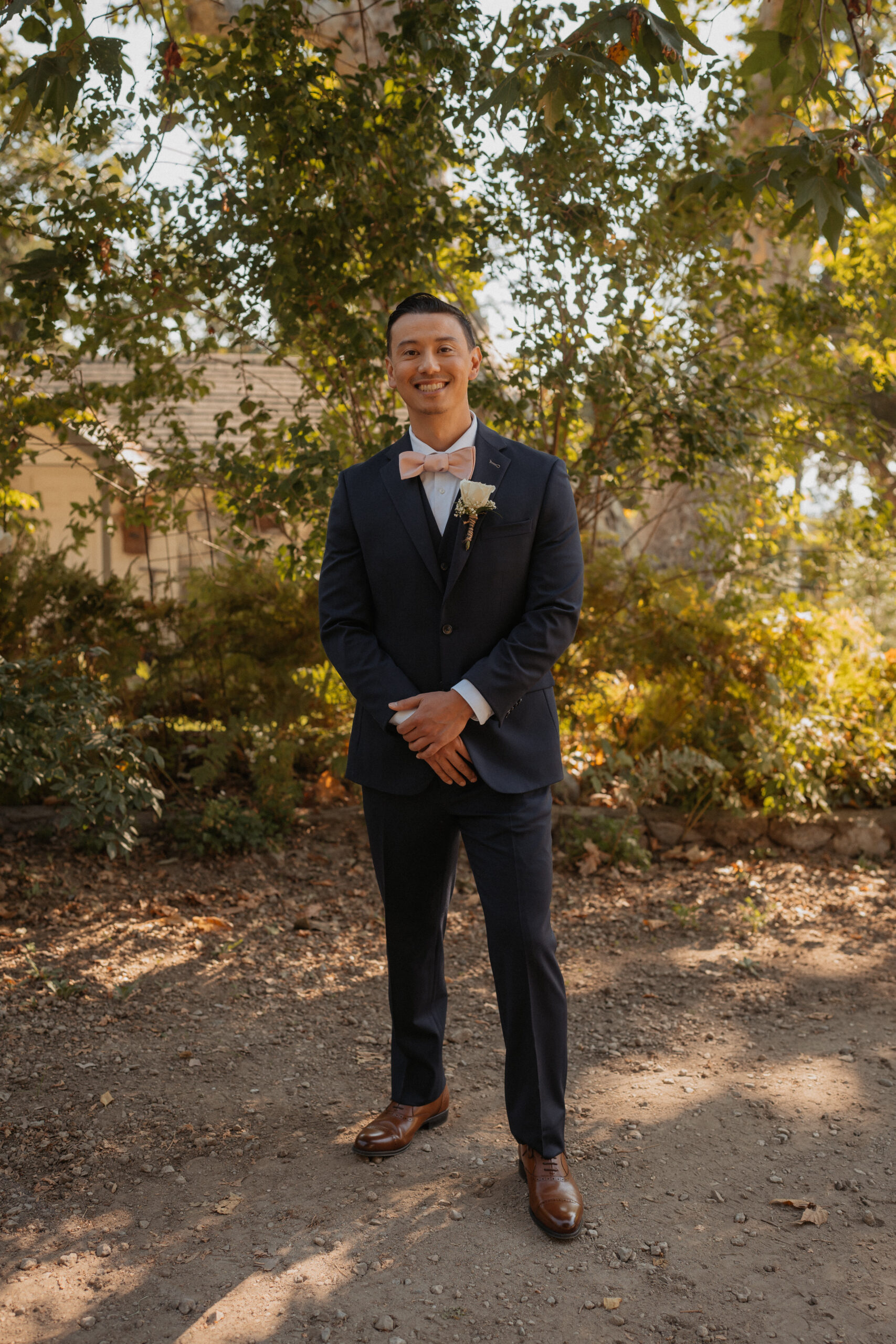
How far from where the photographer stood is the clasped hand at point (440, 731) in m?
2.74

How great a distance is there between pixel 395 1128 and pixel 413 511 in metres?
1.89

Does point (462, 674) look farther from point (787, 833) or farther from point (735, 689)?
point (787, 833)

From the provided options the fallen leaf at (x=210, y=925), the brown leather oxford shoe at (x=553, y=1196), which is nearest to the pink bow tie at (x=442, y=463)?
the brown leather oxford shoe at (x=553, y=1196)

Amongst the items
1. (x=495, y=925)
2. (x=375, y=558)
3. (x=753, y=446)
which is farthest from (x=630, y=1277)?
(x=753, y=446)

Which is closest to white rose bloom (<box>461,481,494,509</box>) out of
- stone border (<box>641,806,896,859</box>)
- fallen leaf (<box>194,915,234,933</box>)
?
fallen leaf (<box>194,915,234,933</box>)

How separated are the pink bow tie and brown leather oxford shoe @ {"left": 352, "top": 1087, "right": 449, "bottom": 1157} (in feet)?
6.47

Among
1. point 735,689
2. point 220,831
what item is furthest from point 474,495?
point 735,689

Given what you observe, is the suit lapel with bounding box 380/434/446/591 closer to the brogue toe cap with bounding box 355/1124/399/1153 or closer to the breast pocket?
the breast pocket

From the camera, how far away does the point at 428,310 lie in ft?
9.52

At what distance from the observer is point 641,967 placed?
4.89 meters

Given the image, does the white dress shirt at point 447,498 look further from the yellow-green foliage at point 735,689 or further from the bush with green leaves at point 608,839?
Answer: the bush with green leaves at point 608,839

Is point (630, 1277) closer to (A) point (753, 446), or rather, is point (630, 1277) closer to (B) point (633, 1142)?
(B) point (633, 1142)

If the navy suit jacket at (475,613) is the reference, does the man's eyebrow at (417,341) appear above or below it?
above

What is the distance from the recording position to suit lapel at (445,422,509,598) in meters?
2.84
